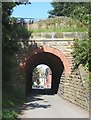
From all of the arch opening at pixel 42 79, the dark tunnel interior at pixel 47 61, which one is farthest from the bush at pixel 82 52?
the arch opening at pixel 42 79

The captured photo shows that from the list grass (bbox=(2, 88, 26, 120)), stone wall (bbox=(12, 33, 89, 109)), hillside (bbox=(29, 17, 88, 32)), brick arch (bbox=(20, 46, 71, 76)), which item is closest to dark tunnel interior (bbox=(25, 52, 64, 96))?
brick arch (bbox=(20, 46, 71, 76))

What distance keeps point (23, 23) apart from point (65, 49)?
12.4ft

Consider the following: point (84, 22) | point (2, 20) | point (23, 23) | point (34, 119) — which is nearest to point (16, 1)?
point (2, 20)

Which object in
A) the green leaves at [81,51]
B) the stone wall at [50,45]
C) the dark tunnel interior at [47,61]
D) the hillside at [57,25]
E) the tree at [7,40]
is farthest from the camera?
the dark tunnel interior at [47,61]

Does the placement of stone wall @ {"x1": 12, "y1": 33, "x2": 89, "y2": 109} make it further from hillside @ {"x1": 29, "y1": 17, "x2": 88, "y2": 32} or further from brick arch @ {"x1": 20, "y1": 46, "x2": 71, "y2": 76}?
hillside @ {"x1": 29, "y1": 17, "x2": 88, "y2": 32}

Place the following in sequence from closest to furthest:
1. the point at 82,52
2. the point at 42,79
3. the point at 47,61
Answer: the point at 82,52, the point at 47,61, the point at 42,79

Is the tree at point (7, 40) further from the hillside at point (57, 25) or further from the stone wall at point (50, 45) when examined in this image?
the hillside at point (57, 25)

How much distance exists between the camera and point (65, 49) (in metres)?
28.4

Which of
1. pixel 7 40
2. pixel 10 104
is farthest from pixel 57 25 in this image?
pixel 10 104

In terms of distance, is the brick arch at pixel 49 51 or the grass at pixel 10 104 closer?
the grass at pixel 10 104

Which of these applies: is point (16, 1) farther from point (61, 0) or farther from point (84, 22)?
point (61, 0)

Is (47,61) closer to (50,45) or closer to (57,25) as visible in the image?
(57,25)

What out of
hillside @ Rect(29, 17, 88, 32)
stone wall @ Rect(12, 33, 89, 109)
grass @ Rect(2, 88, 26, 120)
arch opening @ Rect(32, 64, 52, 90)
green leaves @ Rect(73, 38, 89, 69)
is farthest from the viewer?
arch opening @ Rect(32, 64, 52, 90)

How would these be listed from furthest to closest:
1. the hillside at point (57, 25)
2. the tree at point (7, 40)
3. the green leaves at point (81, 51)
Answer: the hillside at point (57, 25), the green leaves at point (81, 51), the tree at point (7, 40)
